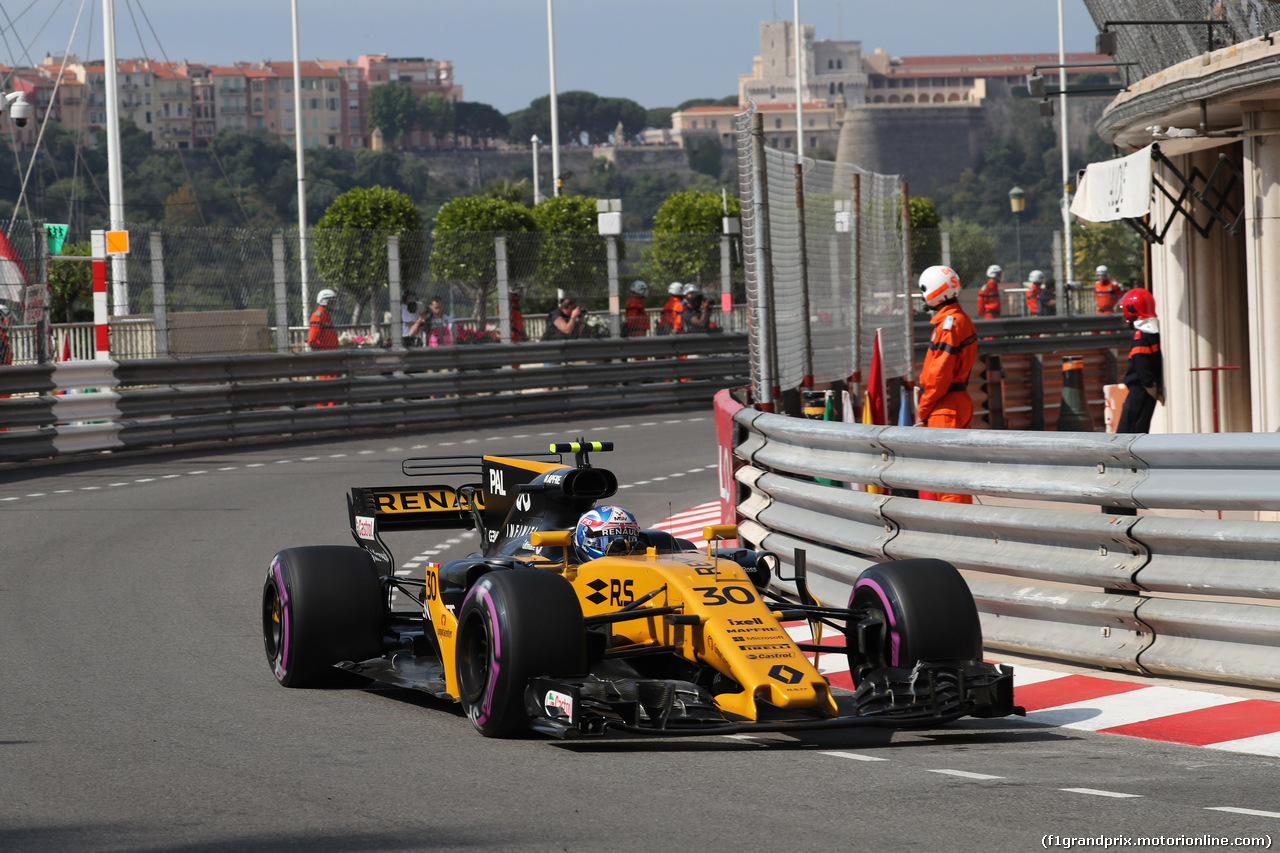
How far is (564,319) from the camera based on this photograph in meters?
21.6

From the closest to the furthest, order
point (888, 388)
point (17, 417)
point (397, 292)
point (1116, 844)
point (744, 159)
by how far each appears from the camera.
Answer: point (1116, 844), point (744, 159), point (888, 388), point (17, 417), point (397, 292)

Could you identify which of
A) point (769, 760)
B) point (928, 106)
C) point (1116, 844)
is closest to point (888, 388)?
point (769, 760)

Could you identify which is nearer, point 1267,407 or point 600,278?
point 1267,407

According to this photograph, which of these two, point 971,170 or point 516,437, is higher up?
point 971,170

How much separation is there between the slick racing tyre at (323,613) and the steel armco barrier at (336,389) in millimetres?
9928

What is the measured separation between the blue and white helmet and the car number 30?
25.1 inches

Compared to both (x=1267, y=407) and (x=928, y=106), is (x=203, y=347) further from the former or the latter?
(x=928, y=106)

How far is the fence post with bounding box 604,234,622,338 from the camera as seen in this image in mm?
21781

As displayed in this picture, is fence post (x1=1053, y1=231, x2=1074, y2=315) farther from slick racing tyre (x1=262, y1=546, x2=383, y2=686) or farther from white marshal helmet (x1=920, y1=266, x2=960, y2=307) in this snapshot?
slick racing tyre (x1=262, y1=546, x2=383, y2=686)

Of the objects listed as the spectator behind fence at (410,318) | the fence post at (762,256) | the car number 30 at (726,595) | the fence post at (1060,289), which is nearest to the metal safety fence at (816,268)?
the fence post at (762,256)

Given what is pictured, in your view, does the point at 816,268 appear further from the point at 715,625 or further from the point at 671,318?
the point at 671,318

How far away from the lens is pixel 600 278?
71.8 ft

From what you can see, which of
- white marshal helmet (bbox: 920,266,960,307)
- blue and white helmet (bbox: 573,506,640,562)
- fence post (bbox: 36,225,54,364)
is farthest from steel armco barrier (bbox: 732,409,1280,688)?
fence post (bbox: 36,225,54,364)

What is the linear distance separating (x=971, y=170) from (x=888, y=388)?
18349 cm
